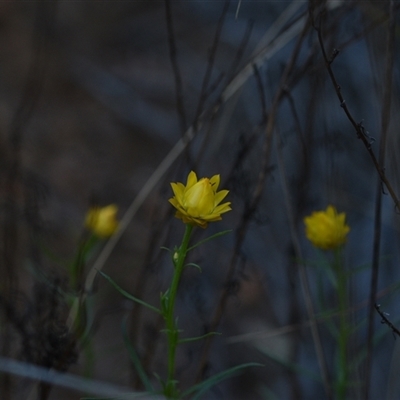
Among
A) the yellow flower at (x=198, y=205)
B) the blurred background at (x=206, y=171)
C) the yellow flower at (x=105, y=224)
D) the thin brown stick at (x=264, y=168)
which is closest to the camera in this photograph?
the yellow flower at (x=198, y=205)

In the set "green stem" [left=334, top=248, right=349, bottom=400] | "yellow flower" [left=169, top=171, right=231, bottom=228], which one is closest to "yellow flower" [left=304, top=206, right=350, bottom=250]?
"green stem" [left=334, top=248, right=349, bottom=400]

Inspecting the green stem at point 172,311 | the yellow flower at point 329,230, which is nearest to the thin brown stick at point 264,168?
the yellow flower at point 329,230

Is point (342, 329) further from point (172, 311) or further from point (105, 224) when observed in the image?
point (105, 224)

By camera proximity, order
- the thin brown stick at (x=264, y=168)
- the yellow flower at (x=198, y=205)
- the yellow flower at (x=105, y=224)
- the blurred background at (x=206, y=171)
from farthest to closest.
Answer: the yellow flower at (x=105, y=224), the blurred background at (x=206, y=171), the thin brown stick at (x=264, y=168), the yellow flower at (x=198, y=205)

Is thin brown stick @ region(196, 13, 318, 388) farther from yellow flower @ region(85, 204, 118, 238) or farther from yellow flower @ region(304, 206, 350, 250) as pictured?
yellow flower @ region(85, 204, 118, 238)

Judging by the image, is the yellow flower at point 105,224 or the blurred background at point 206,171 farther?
the yellow flower at point 105,224

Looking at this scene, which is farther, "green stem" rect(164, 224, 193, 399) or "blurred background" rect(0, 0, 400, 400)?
"blurred background" rect(0, 0, 400, 400)

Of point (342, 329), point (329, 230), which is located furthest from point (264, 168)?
point (342, 329)

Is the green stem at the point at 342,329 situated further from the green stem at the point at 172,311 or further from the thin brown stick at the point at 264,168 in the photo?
the green stem at the point at 172,311
